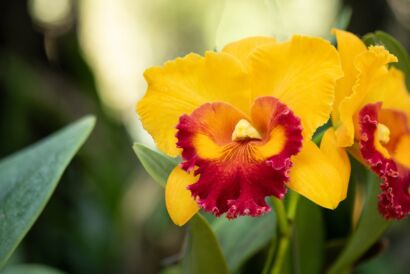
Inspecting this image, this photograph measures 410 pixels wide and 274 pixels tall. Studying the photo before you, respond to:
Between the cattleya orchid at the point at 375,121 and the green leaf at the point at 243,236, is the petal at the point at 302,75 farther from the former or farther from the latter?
the green leaf at the point at 243,236

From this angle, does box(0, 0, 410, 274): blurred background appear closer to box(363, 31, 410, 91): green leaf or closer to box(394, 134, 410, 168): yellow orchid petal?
box(363, 31, 410, 91): green leaf

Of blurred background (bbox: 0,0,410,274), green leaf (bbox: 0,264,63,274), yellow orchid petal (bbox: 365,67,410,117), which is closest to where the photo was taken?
yellow orchid petal (bbox: 365,67,410,117)

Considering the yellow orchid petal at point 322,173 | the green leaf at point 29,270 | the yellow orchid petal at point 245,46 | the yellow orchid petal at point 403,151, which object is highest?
the yellow orchid petal at point 245,46

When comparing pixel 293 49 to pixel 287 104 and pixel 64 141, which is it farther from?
pixel 64 141

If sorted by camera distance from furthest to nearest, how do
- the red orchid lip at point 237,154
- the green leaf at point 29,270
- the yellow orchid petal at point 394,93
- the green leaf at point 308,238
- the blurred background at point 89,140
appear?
the blurred background at point 89,140 < the green leaf at point 29,270 < the green leaf at point 308,238 < the yellow orchid petal at point 394,93 < the red orchid lip at point 237,154

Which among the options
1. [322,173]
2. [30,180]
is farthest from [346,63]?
[30,180]

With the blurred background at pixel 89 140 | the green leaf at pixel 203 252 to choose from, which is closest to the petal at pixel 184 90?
the green leaf at pixel 203 252

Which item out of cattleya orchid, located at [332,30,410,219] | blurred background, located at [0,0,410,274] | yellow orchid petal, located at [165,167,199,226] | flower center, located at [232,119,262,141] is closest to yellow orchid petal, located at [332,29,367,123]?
cattleya orchid, located at [332,30,410,219]
